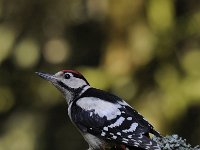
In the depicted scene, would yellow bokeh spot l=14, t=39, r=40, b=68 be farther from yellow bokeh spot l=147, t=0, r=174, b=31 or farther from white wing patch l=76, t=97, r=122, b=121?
white wing patch l=76, t=97, r=122, b=121

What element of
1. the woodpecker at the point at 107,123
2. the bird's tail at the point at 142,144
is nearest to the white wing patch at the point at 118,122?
the woodpecker at the point at 107,123

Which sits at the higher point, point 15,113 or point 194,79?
point 194,79

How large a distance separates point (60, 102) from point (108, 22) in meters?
1.41

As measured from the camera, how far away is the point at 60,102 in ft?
31.1

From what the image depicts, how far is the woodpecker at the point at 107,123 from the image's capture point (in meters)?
4.05

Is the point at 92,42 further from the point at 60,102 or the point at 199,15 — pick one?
the point at 199,15

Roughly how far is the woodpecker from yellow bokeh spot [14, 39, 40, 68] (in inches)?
196

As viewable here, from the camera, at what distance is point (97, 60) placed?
9438mm

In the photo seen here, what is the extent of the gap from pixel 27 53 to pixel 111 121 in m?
5.79

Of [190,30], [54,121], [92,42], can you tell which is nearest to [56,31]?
[92,42]

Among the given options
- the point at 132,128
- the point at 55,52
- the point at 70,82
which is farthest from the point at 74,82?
the point at 55,52

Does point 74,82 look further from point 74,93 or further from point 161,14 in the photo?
point 161,14

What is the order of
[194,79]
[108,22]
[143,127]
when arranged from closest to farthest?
[143,127] < [194,79] < [108,22]

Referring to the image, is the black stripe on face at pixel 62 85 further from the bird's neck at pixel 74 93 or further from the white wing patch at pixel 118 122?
the white wing patch at pixel 118 122
